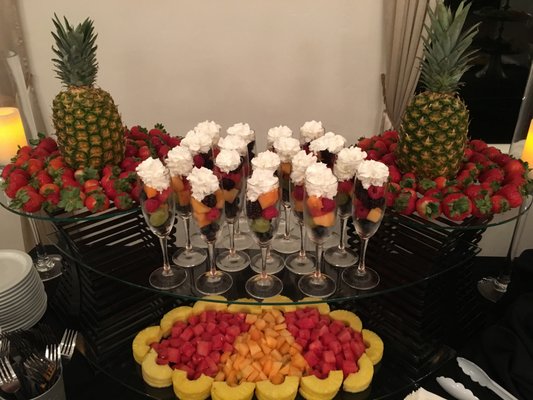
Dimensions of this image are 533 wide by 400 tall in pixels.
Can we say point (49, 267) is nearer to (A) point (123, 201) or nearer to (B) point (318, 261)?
(A) point (123, 201)

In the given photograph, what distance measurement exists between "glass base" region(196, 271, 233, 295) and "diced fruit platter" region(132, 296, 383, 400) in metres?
0.04

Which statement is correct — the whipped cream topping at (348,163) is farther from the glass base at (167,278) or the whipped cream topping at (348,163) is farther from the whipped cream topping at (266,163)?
the glass base at (167,278)

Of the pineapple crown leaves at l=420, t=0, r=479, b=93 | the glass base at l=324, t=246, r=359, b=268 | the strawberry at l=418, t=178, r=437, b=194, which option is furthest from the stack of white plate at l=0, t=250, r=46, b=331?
the pineapple crown leaves at l=420, t=0, r=479, b=93

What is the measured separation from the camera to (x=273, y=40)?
108 inches

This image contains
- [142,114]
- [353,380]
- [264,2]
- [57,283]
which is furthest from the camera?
[142,114]

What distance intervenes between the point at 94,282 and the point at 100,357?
237 mm

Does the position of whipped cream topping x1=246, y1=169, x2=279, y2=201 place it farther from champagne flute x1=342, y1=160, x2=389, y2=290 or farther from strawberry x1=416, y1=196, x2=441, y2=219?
strawberry x1=416, y1=196, x2=441, y2=219

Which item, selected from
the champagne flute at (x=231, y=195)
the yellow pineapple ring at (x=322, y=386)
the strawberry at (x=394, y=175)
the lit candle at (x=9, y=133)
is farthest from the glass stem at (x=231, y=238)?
the lit candle at (x=9, y=133)

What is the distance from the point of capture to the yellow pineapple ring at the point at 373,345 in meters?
1.48

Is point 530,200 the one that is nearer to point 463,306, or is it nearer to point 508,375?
point 463,306

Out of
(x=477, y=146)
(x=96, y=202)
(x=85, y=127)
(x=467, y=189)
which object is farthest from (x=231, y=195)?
(x=477, y=146)

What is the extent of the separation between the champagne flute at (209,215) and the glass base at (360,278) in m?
0.34

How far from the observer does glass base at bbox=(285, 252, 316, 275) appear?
1456 millimetres

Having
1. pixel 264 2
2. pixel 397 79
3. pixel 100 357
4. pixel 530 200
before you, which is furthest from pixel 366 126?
pixel 100 357
